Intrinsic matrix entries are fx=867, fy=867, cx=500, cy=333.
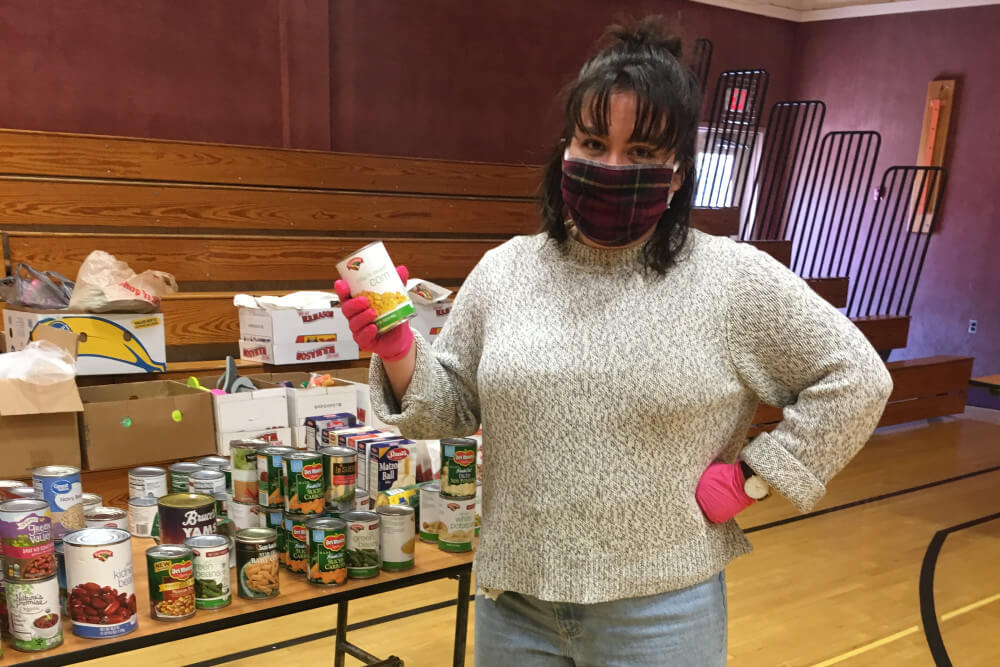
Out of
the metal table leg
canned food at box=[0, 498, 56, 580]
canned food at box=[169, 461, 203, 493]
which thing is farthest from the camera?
the metal table leg

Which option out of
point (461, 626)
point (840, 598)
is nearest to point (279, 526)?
point (461, 626)

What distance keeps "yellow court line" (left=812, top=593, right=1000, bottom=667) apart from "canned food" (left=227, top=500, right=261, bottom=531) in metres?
1.84

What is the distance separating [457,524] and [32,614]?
2.51 feet

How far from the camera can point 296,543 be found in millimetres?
1556

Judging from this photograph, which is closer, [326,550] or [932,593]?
[326,550]

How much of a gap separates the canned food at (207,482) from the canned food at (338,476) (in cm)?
26

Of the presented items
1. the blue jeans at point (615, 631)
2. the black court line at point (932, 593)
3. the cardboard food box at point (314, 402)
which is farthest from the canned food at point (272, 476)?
the black court line at point (932, 593)

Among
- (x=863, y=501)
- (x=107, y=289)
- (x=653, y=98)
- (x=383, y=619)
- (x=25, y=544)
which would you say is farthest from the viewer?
(x=863, y=501)

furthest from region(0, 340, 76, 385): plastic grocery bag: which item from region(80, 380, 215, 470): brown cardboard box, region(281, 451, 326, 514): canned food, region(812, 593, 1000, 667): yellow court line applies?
region(812, 593, 1000, 667): yellow court line

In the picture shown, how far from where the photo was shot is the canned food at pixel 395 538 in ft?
5.26

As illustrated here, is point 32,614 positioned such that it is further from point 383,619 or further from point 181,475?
point 383,619

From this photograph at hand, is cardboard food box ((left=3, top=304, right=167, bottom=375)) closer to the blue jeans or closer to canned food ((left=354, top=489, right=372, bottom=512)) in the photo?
canned food ((left=354, top=489, right=372, bottom=512))

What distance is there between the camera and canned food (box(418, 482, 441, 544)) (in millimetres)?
1755

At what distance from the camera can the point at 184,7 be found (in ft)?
16.6
